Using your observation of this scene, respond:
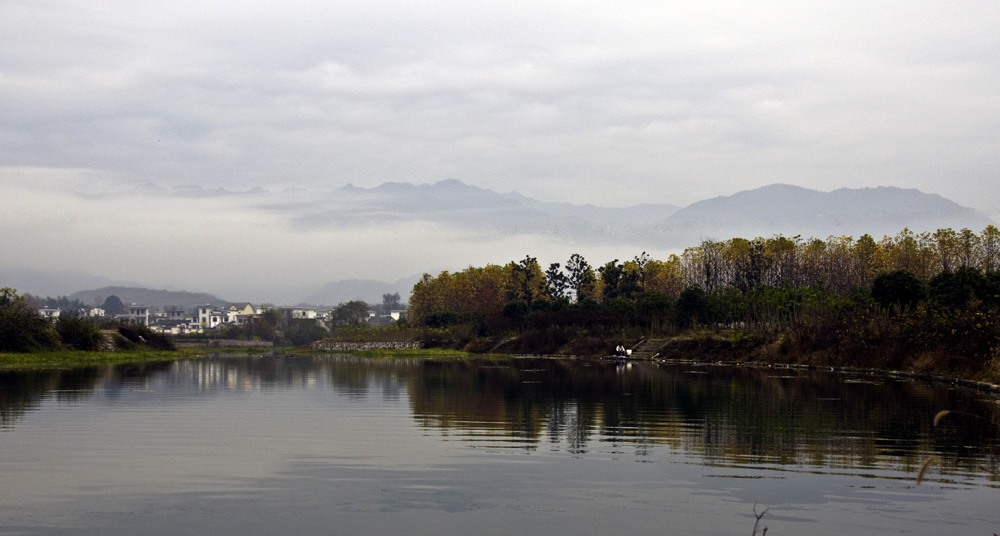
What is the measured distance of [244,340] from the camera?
137 meters

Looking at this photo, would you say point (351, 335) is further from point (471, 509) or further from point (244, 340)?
point (471, 509)

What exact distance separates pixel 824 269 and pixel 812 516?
7579cm

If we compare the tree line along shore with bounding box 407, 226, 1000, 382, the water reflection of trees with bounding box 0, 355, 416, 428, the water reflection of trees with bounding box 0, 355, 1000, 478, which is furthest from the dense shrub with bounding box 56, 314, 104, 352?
the tree line along shore with bounding box 407, 226, 1000, 382

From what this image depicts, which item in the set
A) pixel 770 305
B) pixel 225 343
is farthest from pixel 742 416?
pixel 225 343

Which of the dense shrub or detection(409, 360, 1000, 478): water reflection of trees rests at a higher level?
the dense shrub

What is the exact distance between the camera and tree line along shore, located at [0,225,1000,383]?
38000 millimetres

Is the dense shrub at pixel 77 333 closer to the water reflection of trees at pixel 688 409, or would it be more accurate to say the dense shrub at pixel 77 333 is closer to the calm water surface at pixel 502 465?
the water reflection of trees at pixel 688 409

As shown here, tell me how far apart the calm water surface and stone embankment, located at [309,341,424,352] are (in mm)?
64537

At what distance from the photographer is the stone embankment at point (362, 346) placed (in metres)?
91.1

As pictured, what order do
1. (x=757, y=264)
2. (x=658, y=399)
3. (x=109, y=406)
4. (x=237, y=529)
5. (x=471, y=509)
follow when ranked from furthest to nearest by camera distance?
(x=757, y=264) → (x=658, y=399) → (x=109, y=406) → (x=471, y=509) → (x=237, y=529)

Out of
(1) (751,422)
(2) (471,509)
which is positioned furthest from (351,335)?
(2) (471,509)

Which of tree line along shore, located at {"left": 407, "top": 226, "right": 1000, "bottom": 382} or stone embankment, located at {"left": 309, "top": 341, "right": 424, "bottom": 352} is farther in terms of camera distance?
stone embankment, located at {"left": 309, "top": 341, "right": 424, "bottom": 352}

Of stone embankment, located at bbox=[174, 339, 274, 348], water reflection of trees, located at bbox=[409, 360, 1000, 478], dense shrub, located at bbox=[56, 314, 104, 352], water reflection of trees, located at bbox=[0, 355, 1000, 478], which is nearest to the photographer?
water reflection of trees, located at bbox=[409, 360, 1000, 478]

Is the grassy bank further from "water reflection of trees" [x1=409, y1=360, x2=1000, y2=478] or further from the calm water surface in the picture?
"water reflection of trees" [x1=409, y1=360, x2=1000, y2=478]
